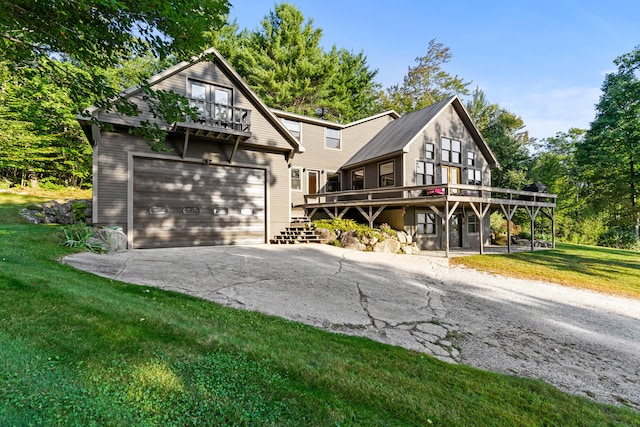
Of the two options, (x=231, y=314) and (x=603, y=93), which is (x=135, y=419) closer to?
(x=231, y=314)

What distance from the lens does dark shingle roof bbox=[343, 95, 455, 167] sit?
16094 millimetres

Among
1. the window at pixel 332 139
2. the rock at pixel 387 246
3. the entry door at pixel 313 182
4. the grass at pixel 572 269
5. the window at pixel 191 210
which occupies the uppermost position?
the window at pixel 332 139

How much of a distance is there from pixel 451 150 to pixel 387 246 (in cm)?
882

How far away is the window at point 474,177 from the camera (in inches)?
715

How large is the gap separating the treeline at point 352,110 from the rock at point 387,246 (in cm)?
1627

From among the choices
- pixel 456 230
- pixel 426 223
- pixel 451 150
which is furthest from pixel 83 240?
pixel 451 150

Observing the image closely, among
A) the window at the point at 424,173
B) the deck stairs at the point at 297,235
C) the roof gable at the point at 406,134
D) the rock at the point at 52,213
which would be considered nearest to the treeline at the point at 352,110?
the rock at the point at 52,213

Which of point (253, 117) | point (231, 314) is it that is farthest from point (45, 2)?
point (253, 117)

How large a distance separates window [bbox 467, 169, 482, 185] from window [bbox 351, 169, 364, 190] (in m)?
6.68

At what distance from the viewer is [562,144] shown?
114ft

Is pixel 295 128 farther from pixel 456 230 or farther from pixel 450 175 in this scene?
pixel 456 230

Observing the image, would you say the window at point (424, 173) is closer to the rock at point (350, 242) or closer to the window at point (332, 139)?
the window at point (332, 139)

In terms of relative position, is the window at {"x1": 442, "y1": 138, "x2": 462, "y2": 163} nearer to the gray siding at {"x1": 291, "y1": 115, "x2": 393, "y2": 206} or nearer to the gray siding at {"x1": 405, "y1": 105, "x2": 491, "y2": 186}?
the gray siding at {"x1": 405, "y1": 105, "x2": 491, "y2": 186}

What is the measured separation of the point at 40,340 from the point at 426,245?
16039 mm
